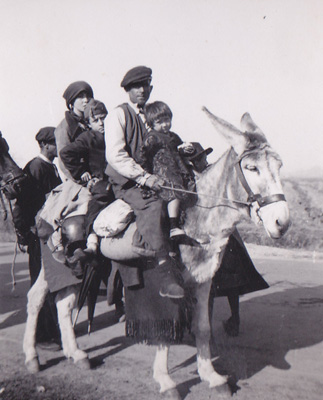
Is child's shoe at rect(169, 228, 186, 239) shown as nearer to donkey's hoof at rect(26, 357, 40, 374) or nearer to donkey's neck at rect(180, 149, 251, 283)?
donkey's neck at rect(180, 149, 251, 283)

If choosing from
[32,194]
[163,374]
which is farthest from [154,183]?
[32,194]

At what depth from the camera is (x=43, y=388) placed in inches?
168

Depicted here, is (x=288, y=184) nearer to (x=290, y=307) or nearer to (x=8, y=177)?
(x=290, y=307)

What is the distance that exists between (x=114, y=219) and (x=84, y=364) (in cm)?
172

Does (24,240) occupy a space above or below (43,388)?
above

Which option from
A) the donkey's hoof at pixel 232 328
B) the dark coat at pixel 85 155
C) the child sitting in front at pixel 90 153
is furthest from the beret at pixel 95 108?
the donkey's hoof at pixel 232 328

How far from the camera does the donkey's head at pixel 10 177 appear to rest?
4719mm

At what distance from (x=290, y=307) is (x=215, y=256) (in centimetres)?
342

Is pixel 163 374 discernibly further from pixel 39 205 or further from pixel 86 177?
pixel 39 205

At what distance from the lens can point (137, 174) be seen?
3824 millimetres

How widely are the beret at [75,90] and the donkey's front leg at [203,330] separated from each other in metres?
2.46

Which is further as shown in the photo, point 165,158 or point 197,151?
point 197,151

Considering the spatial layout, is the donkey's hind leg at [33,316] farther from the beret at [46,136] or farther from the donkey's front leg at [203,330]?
the donkey's front leg at [203,330]

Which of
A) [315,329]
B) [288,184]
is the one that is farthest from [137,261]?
[288,184]
